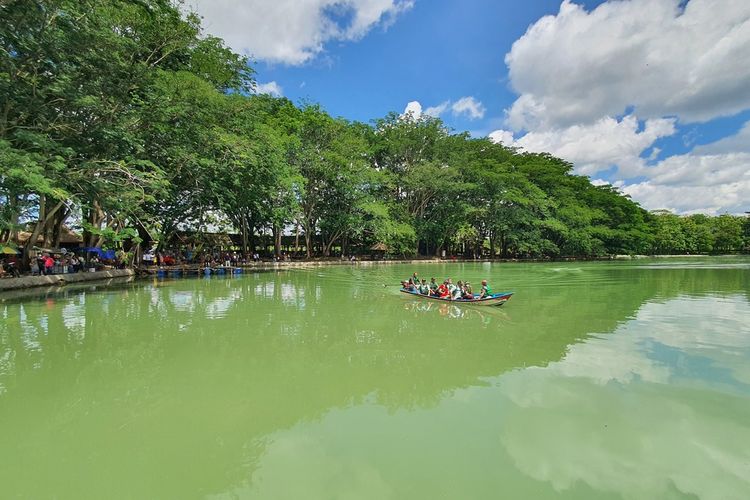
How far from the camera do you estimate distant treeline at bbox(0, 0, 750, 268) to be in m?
12.2

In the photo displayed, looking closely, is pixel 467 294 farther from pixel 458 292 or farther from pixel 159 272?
pixel 159 272

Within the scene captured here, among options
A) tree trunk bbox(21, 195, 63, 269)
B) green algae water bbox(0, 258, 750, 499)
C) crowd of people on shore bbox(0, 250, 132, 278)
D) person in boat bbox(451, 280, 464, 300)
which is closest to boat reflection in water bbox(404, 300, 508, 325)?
person in boat bbox(451, 280, 464, 300)

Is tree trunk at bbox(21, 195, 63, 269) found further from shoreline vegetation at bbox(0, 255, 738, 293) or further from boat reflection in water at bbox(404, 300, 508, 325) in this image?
boat reflection in water at bbox(404, 300, 508, 325)

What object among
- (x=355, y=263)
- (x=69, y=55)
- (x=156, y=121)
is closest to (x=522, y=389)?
(x=69, y=55)

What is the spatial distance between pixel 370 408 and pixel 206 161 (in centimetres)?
1437

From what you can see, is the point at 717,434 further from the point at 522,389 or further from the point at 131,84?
the point at 131,84

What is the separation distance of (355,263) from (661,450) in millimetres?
30457

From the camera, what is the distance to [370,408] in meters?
5.30

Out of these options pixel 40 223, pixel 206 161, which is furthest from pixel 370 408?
pixel 40 223

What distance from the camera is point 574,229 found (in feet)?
149

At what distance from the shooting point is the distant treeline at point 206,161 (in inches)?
481

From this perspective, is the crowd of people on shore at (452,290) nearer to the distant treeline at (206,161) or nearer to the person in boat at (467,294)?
the person in boat at (467,294)

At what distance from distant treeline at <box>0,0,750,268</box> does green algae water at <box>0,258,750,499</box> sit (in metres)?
6.17

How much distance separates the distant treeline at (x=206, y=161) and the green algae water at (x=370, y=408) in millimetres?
6171
